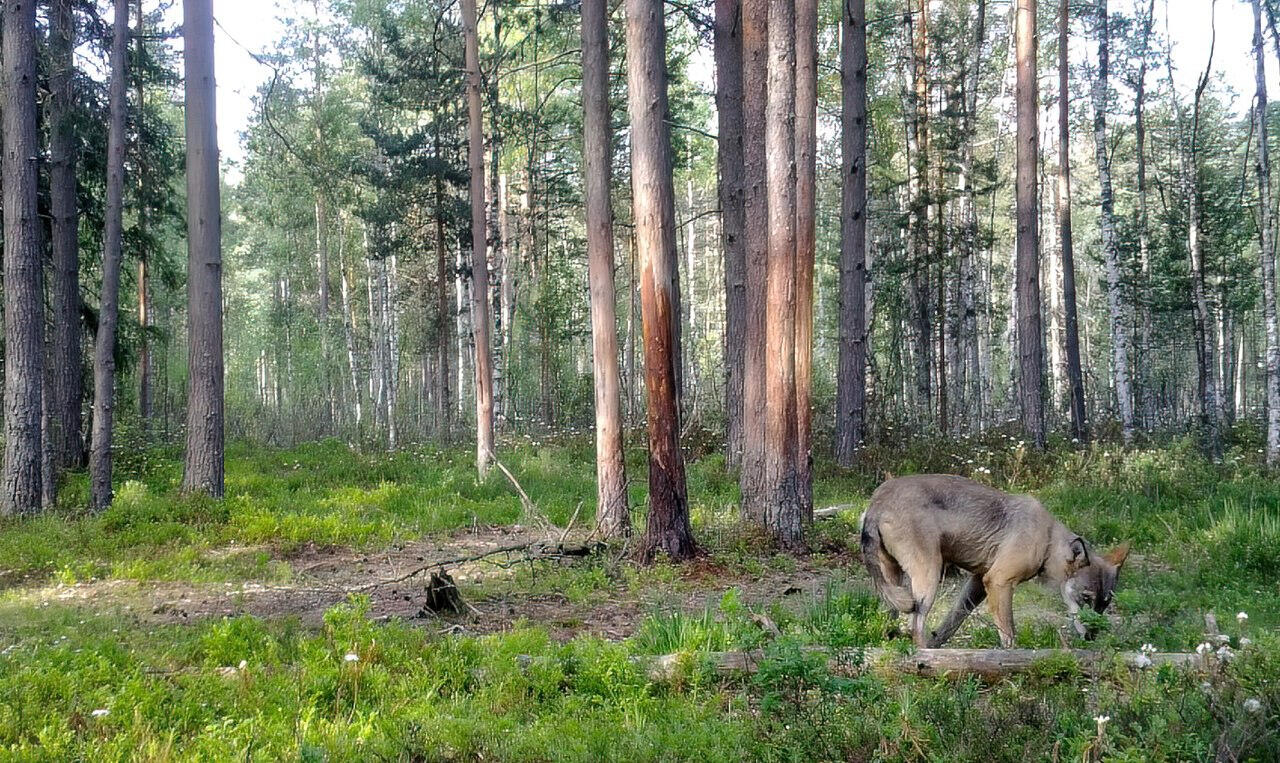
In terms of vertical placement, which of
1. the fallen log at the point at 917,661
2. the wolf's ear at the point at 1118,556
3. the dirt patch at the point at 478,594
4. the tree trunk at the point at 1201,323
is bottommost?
the dirt patch at the point at 478,594

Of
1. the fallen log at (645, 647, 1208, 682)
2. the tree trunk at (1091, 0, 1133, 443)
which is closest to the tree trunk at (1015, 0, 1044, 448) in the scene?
the tree trunk at (1091, 0, 1133, 443)

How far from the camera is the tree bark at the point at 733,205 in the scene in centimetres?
1421

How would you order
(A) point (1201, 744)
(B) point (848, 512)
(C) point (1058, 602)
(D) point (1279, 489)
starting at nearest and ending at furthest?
(A) point (1201, 744) < (C) point (1058, 602) < (D) point (1279, 489) < (B) point (848, 512)

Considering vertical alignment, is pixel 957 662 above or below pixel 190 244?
below

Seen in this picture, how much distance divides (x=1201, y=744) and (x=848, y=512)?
8288 millimetres

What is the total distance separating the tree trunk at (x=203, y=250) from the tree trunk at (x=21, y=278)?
201 centimetres

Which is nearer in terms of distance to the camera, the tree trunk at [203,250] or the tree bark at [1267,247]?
the tree trunk at [203,250]

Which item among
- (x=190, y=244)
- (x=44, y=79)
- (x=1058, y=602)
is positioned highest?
(x=44, y=79)

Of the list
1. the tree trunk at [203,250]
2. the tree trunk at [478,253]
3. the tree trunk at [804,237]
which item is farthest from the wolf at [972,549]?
the tree trunk at [203,250]

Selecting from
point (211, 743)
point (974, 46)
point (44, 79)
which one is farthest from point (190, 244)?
point (974, 46)

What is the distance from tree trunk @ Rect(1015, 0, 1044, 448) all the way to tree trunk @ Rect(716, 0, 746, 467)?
618 centimetres

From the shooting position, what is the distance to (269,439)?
67.6 feet

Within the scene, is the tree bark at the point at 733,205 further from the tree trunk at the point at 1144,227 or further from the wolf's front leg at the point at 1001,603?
the tree trunk at the point at 1144,227

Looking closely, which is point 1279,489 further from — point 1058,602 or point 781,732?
point 781,732
